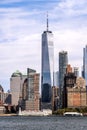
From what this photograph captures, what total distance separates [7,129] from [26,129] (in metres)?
4.64

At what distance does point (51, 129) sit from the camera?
136125mm

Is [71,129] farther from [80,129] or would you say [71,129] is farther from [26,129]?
[26,129]

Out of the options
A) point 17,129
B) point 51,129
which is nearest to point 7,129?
point 17,129

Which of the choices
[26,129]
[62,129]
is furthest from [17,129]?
[62,129]

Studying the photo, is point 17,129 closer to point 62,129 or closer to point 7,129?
point 7,129

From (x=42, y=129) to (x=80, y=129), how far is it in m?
9.37

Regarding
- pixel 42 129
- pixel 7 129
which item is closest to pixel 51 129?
Answer: pixel 42 129

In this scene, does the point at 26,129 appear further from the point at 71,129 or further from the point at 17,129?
the point at 71,129

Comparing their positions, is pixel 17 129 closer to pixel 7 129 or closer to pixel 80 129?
pixel 7 129

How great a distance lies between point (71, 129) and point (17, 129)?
13.4 meters

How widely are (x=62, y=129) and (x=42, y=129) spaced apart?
19.4 ft

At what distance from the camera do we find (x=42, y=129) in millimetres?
134625

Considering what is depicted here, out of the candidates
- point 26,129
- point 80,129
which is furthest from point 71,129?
point 26,129

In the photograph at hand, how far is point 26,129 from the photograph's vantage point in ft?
440
